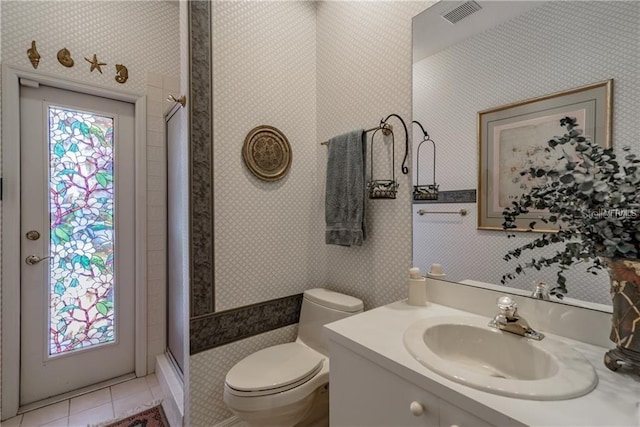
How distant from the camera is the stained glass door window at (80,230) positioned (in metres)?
1.93

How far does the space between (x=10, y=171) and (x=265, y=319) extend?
1.76m

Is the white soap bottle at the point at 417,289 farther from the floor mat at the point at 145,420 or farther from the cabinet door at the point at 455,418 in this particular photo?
the floor mat at the point at 145,420

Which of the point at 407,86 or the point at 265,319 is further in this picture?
the point at 265,319

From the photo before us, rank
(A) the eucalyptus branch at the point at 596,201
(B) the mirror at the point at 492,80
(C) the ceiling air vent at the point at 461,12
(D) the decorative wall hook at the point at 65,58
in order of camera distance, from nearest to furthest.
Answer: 1. (A) the eucalyptus branch at the point at 596,201
2. (B) the mirror at the point at 492,80
3. (C) the ceiling air vent at the point at 461,12
4. (D) the decorative wall hook at the point at 65,58

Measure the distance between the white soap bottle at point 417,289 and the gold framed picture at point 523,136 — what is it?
33cm

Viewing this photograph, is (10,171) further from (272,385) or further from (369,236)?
(369,236)

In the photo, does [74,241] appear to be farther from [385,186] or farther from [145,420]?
[385,186]

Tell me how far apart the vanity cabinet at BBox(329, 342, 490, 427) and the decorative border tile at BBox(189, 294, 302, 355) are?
716mm

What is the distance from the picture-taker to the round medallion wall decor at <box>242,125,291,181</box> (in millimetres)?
1619

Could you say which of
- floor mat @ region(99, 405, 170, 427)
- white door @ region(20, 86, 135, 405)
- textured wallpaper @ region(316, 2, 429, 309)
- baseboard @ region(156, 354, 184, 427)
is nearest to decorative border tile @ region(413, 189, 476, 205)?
textured wallpaper @ region(316, 2, 429, 309)

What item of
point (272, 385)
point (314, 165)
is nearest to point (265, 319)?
point (272, 385)

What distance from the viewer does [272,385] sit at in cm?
125

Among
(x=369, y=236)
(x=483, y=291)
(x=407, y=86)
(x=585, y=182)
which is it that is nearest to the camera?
(x=585, y=182)

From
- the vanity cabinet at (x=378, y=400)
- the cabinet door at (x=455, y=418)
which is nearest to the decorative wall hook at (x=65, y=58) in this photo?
the vanity cabinet at (x=378, y=400)
